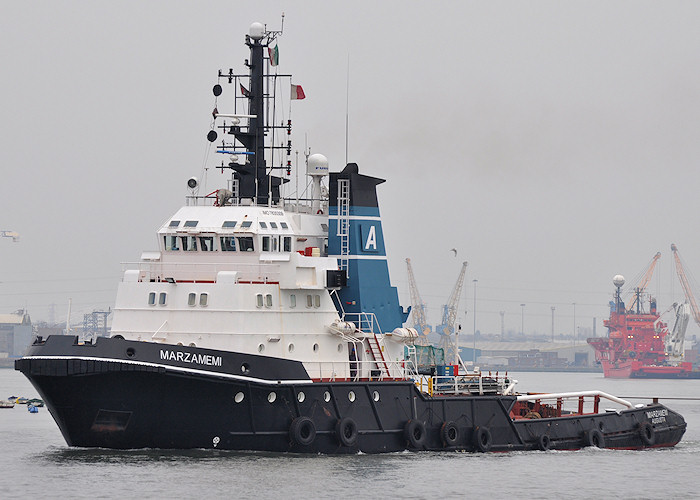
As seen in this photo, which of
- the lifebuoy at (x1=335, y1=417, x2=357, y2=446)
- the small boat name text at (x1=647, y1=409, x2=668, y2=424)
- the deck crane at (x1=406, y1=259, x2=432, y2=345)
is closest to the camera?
the lifebuoy at (x1=335, y1=417, x2=357, y2=446)

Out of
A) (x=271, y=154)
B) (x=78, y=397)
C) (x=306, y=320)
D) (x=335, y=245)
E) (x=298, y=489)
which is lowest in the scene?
(x=298, y=489)

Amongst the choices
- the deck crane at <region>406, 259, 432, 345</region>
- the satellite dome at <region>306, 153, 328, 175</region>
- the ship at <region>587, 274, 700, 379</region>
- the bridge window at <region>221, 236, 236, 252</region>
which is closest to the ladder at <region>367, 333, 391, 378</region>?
the bridge window at <region>221, 236, 236, 252</region>

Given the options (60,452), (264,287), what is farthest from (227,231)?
(60,452)

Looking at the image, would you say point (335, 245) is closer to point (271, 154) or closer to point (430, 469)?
point (271, 154)

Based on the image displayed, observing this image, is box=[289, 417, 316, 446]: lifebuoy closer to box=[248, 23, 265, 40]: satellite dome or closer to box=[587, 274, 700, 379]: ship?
box=[248, 23, 265, 40]: satellite dome

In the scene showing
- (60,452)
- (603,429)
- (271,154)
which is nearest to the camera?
(60,452)

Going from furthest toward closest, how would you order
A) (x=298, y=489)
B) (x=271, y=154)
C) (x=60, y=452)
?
(x=271, y=154), (x=60, y=452), (x=298, y=489)

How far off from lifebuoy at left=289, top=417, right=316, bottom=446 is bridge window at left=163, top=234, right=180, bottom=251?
6047 mm

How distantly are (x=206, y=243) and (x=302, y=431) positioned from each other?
5.91 metres

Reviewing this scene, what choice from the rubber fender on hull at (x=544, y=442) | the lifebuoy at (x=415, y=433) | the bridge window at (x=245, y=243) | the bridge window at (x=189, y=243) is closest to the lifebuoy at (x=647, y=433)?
the rubber fender on hull at (x=544, y=442)

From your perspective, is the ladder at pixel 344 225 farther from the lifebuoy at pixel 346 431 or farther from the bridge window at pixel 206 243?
the lifebuoy at pixel 346 431

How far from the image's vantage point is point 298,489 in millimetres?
27391

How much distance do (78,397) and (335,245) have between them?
8.73 meters

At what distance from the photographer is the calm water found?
89.8 ft
